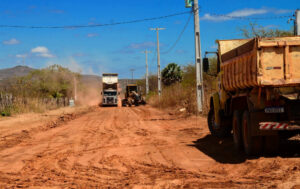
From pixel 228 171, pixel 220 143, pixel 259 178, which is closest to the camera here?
pixel 259 178

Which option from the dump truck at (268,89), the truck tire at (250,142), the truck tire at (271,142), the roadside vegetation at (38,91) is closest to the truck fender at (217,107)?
the dump truck at (268,89)

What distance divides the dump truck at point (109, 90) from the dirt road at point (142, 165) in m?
39.5

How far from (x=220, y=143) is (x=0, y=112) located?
761 inches

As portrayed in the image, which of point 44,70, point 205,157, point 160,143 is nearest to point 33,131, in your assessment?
point 160,143

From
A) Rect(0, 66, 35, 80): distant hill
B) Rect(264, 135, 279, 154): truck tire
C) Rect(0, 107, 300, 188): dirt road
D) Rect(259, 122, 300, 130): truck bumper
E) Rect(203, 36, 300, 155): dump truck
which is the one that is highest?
Rect(0, 66, 35, 80): distant hill

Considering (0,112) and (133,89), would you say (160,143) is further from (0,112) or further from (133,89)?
(133,89)

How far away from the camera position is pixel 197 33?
23391 mm

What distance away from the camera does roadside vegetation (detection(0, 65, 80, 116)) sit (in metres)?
28.8

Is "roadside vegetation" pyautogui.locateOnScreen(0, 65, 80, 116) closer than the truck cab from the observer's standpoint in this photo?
Yes

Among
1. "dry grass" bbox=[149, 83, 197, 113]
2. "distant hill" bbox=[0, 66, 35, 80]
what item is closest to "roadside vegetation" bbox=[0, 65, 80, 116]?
"dry grass" bbox=[149, 83, 197, 113]

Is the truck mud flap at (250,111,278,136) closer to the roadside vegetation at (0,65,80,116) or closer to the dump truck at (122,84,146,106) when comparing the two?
the roadside vegetation at (0,65,80,116)

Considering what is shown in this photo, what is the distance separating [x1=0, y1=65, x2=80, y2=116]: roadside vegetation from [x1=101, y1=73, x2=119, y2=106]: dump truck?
5223mm

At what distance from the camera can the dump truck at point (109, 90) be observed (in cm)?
5294

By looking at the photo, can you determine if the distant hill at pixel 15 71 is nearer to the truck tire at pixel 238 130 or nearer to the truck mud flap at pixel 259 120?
the truck tire at pixel 238 130
